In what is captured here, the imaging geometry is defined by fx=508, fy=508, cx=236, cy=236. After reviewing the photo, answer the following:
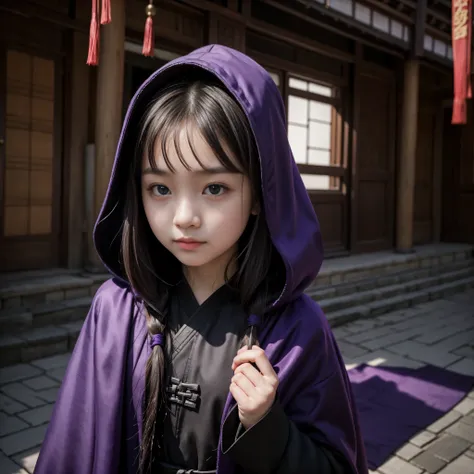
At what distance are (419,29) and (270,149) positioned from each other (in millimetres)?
7697

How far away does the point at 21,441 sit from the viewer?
2816 mm

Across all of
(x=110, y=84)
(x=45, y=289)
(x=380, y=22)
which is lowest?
(x=45, y=289)

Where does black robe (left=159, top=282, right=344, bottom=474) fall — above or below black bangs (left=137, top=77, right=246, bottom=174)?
below

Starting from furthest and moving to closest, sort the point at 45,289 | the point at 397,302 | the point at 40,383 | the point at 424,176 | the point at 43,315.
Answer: the point at 424,176
the point at 397,302
the point at 45,289
the point at 43,315
the point at 40,383

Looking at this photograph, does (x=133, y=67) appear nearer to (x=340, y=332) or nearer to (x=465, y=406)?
(x=340, y=332)

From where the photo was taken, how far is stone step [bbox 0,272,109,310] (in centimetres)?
424

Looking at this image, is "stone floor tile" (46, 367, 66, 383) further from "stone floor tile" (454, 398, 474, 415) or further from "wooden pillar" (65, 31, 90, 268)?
"stone floor tile" (454, 398, 474, 415)

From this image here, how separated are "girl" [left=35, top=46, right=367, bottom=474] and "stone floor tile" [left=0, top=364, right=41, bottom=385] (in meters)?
2.66

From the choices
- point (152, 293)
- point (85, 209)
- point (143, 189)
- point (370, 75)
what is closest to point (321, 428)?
point (152, 293)

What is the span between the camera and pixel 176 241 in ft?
3.76

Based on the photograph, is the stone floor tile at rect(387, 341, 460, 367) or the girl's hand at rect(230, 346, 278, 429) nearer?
the girl's hand at rect(230, 346, 278, 429)

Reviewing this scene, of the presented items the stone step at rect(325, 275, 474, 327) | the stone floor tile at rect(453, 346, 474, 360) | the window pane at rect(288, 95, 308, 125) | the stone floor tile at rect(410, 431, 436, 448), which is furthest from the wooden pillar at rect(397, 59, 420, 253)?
the stone floor tile at rect(410, 431, 436, 448)

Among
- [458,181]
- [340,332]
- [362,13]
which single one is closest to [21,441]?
[340,332]

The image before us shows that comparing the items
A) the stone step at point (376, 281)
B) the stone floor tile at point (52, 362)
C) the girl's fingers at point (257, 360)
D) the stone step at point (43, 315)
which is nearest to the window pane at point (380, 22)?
the stone step at point (376, 281)
